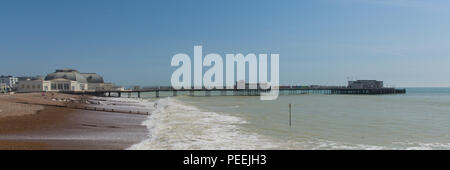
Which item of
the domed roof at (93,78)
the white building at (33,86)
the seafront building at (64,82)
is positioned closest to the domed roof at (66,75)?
the seafront building at (64,82)

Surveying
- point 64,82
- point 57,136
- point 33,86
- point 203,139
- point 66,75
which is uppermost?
point 66,75

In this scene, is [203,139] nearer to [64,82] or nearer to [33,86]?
[33,86]

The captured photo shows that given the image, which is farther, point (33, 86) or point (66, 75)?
point (66, 75)

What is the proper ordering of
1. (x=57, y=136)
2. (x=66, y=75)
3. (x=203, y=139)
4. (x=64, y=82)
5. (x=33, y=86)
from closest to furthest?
1. (x=57, y=136)
2. (x=203, y=139)
3. (x=33, y=86)
4. (x=64, y=82)
5. (x=66, y=75)

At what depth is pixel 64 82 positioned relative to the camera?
243ft

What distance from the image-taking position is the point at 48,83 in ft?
233

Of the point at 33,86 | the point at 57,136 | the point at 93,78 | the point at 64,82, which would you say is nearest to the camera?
the point at 57,136

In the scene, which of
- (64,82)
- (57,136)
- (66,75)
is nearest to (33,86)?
(64,82)

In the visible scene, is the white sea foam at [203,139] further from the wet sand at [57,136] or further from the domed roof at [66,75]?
the domed roof at [66,75]

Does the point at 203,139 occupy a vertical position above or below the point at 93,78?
below
